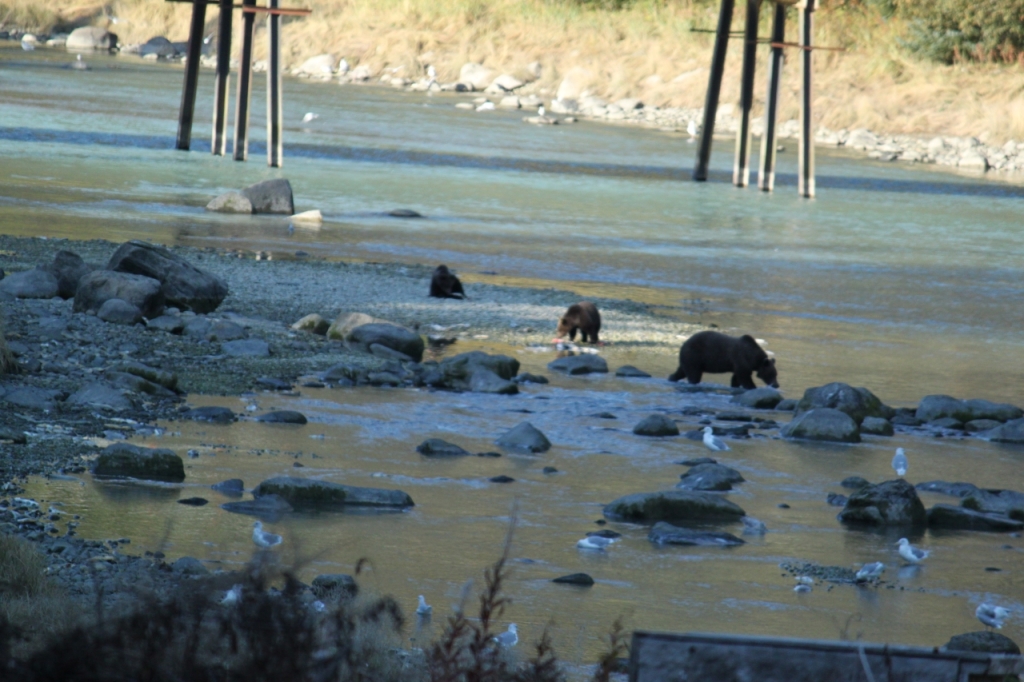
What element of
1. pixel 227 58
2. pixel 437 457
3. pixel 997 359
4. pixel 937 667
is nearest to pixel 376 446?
pixel 437 457

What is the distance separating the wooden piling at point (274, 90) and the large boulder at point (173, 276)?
12.7 meters

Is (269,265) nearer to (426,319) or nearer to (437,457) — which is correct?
(426,319)

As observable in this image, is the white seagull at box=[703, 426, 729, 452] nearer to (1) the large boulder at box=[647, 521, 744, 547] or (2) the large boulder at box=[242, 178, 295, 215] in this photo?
(1) the large boulder at box=[647, 521, 744, 547]

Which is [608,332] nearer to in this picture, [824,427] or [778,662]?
[824,427]

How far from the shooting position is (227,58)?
26.3 metres

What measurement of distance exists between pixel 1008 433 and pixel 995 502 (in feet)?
6.73

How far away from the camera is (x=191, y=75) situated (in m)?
25.6

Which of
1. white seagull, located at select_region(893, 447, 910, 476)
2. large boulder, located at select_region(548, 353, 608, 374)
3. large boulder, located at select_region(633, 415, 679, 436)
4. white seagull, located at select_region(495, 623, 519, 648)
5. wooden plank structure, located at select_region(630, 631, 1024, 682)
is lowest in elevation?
large boulder, located at select_region(548, 353, 608, 374)

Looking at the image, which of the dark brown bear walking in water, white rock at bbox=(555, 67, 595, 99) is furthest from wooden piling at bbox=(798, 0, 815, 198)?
white rock at bbox=(555, 67, 595, 99)

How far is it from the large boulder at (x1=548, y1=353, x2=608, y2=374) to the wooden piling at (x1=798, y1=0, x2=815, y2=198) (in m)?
15.9

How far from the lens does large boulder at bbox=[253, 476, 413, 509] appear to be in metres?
6.62

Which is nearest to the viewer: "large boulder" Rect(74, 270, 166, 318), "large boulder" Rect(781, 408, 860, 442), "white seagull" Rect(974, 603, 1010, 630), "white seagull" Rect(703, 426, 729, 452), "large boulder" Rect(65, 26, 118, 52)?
"white seagull" Rect(974, 603, 1010, 630)

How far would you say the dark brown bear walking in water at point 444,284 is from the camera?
521 inches


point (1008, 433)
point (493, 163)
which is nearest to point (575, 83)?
point (493, 163)
